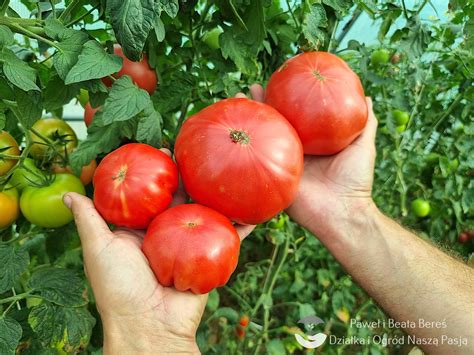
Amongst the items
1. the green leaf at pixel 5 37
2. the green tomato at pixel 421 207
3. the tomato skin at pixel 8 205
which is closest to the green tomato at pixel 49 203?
the tomato skin at pixel 8 205

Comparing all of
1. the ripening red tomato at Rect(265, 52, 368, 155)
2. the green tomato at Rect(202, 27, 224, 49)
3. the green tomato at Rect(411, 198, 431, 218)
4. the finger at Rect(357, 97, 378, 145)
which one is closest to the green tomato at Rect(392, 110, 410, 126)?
the green tomato at Rect(411, 198, 431, 218)

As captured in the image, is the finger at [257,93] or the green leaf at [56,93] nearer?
the green leaf at [56,93]

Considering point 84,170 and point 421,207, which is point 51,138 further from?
point 421,207

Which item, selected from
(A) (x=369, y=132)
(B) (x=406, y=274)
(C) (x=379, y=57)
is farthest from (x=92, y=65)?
(C) (x=379, y=57)

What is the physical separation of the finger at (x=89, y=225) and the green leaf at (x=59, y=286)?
86 mm

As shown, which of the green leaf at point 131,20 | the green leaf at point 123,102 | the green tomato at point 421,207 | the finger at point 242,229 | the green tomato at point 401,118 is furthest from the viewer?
the green tomato at point 421,207

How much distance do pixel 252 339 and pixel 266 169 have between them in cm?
107

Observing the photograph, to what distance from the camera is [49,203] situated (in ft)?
3.08

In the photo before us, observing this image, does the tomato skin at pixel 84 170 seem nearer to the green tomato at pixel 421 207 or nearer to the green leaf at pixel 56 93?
the green leaf at pixel 56 93

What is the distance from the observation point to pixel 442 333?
1.02m

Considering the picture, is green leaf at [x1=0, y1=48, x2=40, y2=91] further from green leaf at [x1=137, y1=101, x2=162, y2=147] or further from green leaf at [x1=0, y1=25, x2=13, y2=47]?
green leaf at [x1=137, y1=101, x2=162, y2=147]

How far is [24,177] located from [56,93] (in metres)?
0.26

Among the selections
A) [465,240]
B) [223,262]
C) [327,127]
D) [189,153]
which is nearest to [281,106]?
Answer: [327,127]

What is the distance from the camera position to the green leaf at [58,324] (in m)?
0.87
